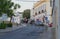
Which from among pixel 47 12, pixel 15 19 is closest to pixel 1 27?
pixel 15 19

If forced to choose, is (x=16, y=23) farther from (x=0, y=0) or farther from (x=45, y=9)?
(x=0, y=0)

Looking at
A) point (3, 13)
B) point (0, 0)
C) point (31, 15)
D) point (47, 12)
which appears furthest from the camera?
point (31, 15)

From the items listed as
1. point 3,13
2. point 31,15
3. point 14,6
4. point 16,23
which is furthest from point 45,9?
point 31,15

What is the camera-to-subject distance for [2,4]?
4456cm

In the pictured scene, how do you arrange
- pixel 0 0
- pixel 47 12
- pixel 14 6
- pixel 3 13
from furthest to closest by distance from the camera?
1. pixel 47 12
2. pixel 14 6
3. pixel 3 13
4. pixel 0 0

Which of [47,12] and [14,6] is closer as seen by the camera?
[14,6]

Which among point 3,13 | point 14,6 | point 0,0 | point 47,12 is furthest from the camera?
point 47,12

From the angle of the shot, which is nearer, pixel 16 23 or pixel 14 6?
pixel 14 6

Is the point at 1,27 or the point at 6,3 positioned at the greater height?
the point at 6,3

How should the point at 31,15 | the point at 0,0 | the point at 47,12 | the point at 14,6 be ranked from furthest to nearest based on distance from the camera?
the point at 31,15 < the point at 47,12 < the point at 14,6 < the point at 0,0

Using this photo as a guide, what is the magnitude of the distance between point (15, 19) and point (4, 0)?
22.8m

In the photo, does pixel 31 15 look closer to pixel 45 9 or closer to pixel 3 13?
pixel 45 9

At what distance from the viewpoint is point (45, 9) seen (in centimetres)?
7812

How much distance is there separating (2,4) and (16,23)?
78.2 feet
